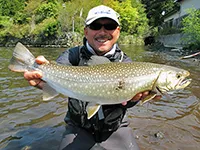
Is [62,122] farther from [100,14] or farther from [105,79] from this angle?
[100,14]

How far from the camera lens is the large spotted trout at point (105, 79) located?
2.93 m

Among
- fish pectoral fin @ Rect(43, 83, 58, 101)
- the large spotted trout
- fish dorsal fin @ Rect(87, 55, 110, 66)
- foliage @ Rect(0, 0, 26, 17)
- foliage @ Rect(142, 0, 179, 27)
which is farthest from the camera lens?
foliage @ Rect(0, 0, 26, 17)

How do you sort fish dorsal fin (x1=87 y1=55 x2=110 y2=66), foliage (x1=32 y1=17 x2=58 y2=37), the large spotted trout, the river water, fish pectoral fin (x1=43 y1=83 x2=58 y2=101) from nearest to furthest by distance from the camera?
the large spotted trout
fish pectoral fin (x1=43 y1=83 x2=58 y2=101)
fish dorsal fin (x1=87 y1=55 x2=110 y2=66)
the river water
foliage (x1=32 y1=17 x2=58 y2=37)

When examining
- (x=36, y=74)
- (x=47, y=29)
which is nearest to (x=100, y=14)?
(x=36, y=74)

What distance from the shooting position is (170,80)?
2.93 meters

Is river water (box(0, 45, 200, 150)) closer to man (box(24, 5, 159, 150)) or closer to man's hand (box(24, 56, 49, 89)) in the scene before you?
man (box(24, 5, 159, 150))

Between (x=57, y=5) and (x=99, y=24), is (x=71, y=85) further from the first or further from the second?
(x=57, y=5)

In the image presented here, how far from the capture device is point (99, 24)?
3.38 m

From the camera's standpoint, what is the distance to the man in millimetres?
3367

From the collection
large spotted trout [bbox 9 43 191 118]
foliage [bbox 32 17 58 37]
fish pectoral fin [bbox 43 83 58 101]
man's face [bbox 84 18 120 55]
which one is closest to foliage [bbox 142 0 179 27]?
foliage [bbox 32 17 58 37]

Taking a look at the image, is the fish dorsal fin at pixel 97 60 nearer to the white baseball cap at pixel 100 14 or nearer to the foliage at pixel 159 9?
the white baseball cap at pixel 100 14

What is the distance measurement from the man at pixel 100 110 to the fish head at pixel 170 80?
486 mm

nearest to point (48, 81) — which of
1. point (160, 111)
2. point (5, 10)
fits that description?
point (160, 111)

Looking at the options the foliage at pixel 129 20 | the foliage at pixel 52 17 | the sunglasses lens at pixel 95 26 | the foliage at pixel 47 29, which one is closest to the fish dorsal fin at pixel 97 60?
the sunglasses lens at pixel 95 26
